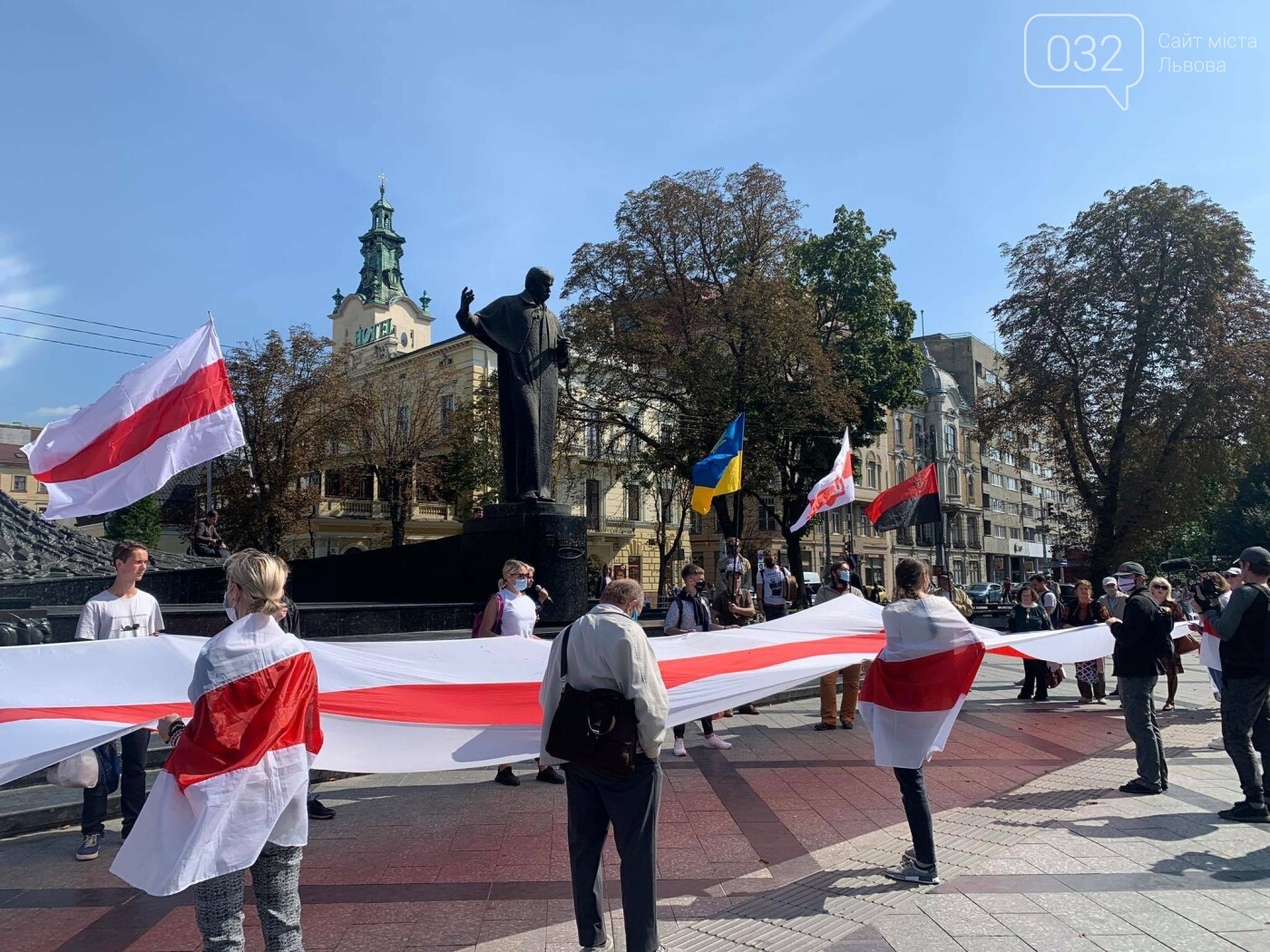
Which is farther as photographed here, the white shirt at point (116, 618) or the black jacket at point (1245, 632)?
the black jacket at point (1245, 632)

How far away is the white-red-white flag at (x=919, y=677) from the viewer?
5.26 meters

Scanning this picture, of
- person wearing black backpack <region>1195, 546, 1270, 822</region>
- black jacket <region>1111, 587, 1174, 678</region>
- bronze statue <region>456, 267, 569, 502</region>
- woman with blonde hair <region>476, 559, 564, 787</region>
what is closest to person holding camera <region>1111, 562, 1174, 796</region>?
black jacket <region>1111, 587, 1174, 678</region>

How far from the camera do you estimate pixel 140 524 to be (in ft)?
179

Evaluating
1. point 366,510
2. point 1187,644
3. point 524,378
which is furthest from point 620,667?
point 366,510

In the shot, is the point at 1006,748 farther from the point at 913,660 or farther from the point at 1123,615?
the point at 913,660

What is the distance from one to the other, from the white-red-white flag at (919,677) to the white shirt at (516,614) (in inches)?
117

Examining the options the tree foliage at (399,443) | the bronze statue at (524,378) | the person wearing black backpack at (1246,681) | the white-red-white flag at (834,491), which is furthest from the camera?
the tree foliage at (399,443)

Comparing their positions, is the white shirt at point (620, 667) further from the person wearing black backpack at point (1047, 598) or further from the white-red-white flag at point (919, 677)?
the person wearing black backpack at point (1047, 598)

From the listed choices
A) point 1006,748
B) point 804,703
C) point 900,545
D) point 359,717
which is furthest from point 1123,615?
point 900,545

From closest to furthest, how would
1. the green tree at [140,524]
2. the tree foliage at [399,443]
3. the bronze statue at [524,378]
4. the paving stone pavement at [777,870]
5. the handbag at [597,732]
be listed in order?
1. the handbag at [597,732]
2. the paving stone pavement at [777,870]
3. the bronze statue at [524,378]
4. the tree foliage at [399,443]
5. the green tree at [140,524]

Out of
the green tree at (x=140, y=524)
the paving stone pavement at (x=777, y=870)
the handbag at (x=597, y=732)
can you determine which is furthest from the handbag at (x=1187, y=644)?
the green tree at (x=140, y=524)

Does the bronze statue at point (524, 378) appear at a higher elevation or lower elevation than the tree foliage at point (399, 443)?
lower

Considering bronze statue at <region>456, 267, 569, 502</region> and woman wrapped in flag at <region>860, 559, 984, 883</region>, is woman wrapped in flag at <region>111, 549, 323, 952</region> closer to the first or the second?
woman wrapped in flag at <region>860, 559, 984, 883</region>

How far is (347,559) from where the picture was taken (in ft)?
48.8
